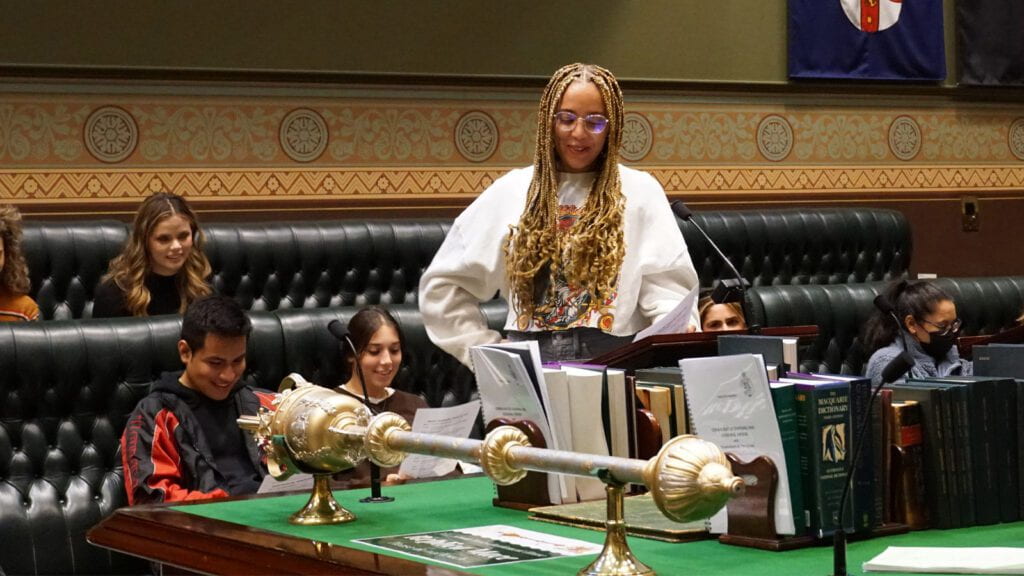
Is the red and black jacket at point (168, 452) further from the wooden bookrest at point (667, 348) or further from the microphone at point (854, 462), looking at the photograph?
the microphone at point (854, 462)

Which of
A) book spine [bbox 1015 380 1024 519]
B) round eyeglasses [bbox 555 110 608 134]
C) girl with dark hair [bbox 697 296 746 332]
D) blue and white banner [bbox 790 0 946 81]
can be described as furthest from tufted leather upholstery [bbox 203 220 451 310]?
book spine [bbox 1015 380 1024 519]

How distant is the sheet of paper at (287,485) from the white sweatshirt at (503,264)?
700mm

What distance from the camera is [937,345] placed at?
4.80 metres

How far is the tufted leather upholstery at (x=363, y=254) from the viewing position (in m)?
6.40

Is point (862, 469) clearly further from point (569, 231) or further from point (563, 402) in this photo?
point (569, 231)

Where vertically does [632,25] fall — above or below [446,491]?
above

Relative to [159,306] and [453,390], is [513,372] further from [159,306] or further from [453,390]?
[159,306]

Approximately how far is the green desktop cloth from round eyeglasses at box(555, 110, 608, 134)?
35.9 inches

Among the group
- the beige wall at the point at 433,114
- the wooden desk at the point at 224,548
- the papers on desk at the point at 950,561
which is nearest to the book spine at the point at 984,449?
the papers on desk at the point at 950,561

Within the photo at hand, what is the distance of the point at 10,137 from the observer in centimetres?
704

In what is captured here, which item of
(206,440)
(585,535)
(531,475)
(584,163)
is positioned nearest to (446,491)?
(531,475)

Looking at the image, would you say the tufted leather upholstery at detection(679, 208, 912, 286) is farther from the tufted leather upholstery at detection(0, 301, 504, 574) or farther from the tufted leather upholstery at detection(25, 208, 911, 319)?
the tufted leather upholstery at detection(0, 301, 504, 574)

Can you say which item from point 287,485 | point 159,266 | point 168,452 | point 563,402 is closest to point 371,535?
point 563,402

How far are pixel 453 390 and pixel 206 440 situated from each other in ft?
5.03
